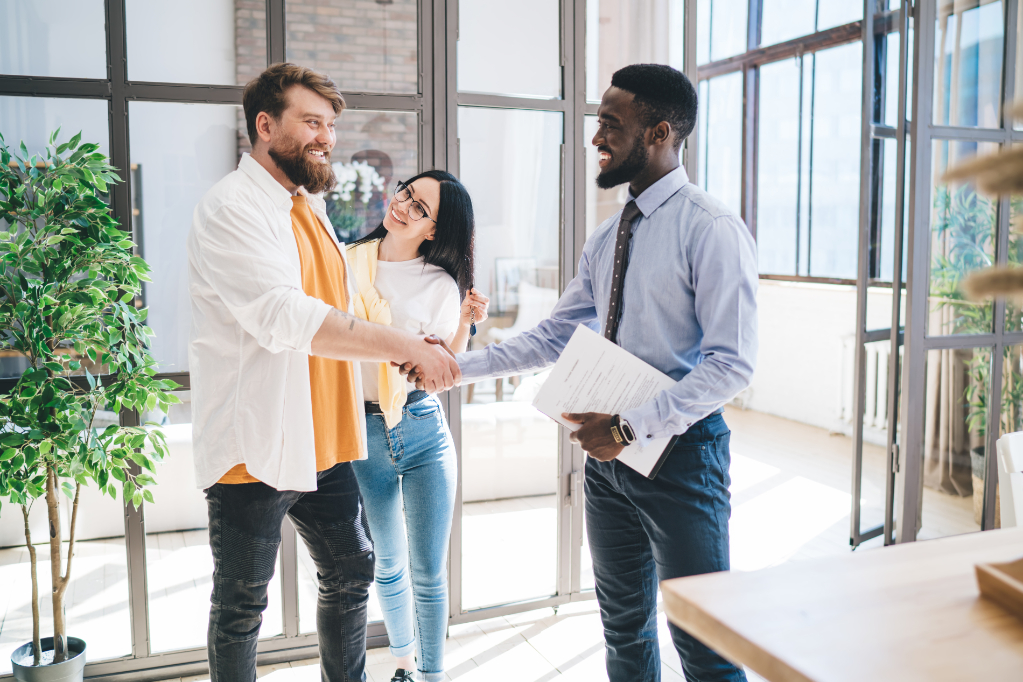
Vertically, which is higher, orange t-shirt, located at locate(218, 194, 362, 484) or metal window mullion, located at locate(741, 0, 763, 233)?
metal window mullion, located at locate(741, 0, 763, 233)

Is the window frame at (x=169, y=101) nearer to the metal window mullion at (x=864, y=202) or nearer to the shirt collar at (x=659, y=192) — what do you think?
the shirt collar at (x=659, y=192)

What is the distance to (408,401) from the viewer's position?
2.05 m

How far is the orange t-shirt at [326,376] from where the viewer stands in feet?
5.74

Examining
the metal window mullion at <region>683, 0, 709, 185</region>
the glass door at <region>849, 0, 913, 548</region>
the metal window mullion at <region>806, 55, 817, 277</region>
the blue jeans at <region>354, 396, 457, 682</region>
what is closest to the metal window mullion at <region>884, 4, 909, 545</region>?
the glass door at <region>849, 0, 913, 548</region>

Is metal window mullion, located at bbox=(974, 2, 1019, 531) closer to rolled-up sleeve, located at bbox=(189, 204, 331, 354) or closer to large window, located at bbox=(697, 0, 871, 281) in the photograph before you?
rolled-up sleeve, located at bbox=(189, 204, 331, 354)

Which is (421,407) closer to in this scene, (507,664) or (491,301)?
(491,301)

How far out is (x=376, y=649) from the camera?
2633 millimetres

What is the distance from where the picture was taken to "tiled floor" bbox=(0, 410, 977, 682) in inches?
94.7

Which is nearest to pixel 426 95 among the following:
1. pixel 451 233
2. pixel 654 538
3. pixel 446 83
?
pixel 446 83

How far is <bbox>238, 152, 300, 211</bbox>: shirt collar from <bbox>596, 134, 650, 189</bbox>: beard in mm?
701

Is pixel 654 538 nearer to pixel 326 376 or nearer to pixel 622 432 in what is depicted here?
pixel 622 432

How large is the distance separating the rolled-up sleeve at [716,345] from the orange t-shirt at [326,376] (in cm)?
69

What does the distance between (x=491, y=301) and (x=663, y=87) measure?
4.09ft

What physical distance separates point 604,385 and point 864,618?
86cm
